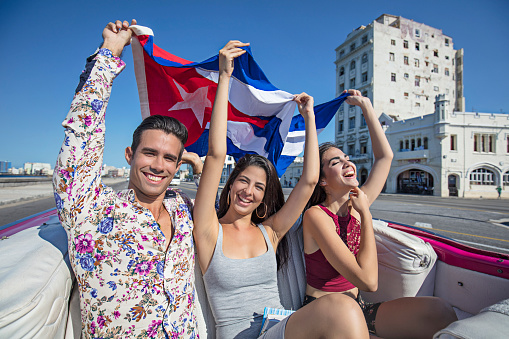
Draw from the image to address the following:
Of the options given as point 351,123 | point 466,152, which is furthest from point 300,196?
point 351,123

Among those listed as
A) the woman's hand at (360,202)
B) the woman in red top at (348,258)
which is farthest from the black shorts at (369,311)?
the woman's hand at (360,202)

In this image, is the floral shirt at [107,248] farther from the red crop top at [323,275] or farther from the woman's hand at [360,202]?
the woman's hand at [360,202]

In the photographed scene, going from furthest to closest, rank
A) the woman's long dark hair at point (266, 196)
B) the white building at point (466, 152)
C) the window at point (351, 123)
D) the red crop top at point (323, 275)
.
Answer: the window at point (351, 123) < the white building at point (466, 152) < the woman's long dark hair at point (266, 196) < the red crop top at point (323, 275)

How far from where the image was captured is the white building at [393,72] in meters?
40.2

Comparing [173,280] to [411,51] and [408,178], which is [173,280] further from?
[411,51]

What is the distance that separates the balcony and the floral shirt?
36.4 m

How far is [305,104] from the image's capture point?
7.95ft

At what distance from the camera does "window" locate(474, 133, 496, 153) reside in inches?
1188

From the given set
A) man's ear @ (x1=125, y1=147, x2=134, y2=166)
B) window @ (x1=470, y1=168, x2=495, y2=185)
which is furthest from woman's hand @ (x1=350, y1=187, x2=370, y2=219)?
window @ (x1=470, y1=168, x2=495, y2=185)

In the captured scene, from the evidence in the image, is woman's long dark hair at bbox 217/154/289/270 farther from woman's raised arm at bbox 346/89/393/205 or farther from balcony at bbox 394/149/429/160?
balcony at bbox 394/149/429/160

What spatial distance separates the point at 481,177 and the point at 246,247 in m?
38.8

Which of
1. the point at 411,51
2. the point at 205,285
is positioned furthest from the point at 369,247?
the point at 411,51

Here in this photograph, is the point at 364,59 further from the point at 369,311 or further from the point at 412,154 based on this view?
the point at 369,311

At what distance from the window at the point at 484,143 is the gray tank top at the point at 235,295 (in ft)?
127
